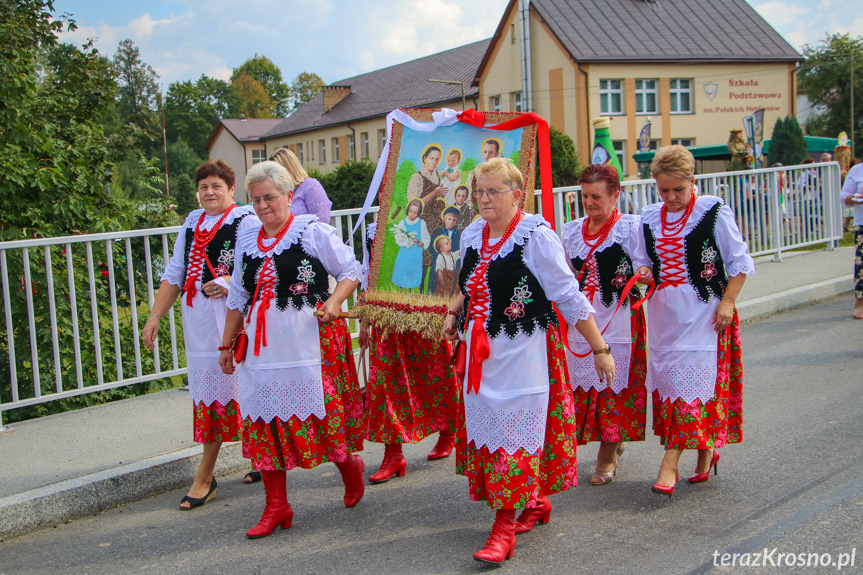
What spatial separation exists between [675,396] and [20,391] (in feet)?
17.1

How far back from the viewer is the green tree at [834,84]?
68312 millimetres

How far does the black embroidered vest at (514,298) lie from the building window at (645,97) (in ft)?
136

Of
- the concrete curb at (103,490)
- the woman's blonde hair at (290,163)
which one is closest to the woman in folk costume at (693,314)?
the woman's blonde hair at (290,163)

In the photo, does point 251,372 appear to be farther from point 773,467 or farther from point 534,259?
point 773,467

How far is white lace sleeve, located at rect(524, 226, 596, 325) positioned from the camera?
3.86 m

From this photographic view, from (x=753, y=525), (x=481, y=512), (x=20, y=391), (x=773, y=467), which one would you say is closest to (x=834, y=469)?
(x=773, y=467)

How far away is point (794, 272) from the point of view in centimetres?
1240

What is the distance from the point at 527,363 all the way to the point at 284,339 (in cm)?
135

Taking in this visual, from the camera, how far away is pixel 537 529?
4273mm

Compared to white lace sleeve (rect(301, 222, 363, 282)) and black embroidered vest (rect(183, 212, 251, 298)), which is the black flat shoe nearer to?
black embroidered vest (rect(183, 212, 251, 298))

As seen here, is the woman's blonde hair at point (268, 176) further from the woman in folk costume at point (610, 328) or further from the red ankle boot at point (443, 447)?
the red ankle boot at point (443, 447)

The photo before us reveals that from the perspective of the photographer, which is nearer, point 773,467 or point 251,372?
point 251,372

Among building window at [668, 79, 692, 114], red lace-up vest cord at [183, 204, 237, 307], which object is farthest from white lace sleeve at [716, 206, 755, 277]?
building window at [668, 79, 692, 114]

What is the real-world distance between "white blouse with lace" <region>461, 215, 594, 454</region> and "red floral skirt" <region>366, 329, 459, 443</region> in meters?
1.32
